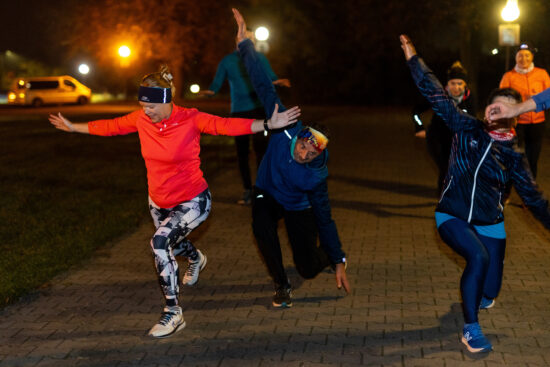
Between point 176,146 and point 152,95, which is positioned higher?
point 152,95

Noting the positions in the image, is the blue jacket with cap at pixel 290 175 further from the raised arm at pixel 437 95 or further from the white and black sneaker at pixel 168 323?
the white and black sneaker at pixel 168 323

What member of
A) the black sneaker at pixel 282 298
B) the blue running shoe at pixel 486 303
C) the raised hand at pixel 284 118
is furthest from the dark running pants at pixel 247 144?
the raised hand at pixel 284 118

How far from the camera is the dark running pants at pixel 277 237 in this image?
562cm

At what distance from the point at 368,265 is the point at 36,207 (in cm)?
535

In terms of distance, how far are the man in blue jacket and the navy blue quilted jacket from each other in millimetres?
927

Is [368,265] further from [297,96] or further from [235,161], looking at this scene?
[297,96]

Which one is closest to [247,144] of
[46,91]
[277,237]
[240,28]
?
[240,28]

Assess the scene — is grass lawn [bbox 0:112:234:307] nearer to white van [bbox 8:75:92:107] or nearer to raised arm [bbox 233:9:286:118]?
raised arm [bbox 233:9:286:118]

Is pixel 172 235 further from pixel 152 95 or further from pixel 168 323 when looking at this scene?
A: pixel 152 95

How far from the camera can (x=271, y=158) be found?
5.62 metres

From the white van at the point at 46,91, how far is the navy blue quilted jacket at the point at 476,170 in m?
43.6

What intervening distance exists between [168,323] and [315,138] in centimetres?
159

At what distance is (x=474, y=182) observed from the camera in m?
4.67

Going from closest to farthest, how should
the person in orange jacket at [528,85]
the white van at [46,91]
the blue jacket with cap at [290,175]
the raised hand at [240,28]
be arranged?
the blue jacket with cap at [290,175], the raised hand at [240,28], the person in orange jacket at [528,85], the white van at [46,91]
